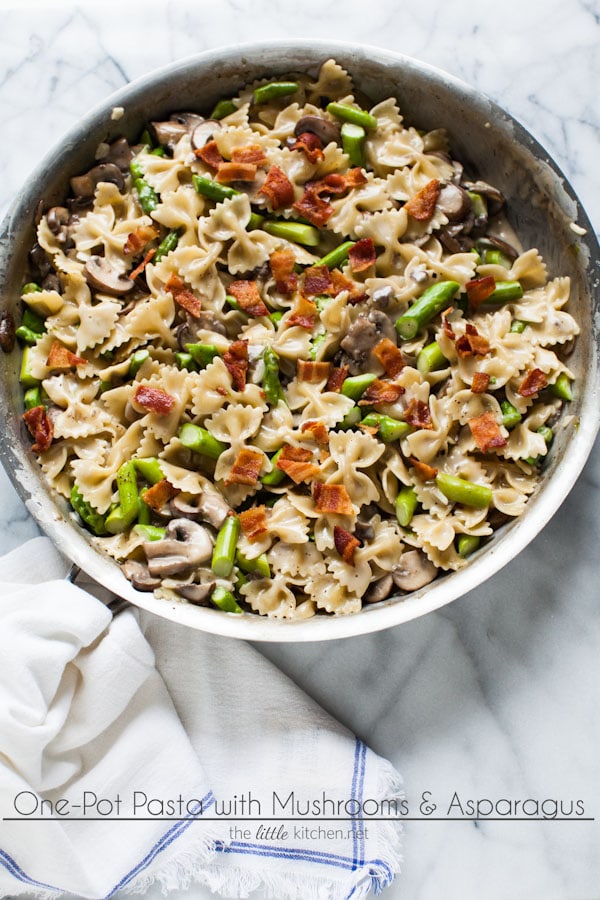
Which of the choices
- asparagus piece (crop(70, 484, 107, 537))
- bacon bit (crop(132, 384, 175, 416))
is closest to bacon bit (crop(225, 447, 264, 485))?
bacon bit (crop(132, 384, 175, 416))

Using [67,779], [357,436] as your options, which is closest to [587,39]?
[357,436]

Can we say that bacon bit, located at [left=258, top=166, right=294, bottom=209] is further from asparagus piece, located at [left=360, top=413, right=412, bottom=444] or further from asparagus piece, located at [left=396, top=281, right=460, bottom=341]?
asparagus piece, located at [left=360, top=413, right=412, bottom=444]

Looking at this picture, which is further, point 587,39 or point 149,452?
point 587,39

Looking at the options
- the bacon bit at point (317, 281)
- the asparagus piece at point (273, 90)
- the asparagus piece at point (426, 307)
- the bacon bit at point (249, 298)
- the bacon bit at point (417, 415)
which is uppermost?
the asparagus piece at point (273, 90)

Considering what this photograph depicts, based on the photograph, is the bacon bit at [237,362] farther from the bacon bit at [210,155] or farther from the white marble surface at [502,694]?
the white marble surface at [502,694]

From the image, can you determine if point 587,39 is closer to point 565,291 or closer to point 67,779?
point 565,291

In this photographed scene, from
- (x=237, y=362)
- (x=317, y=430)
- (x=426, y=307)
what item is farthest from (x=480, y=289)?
(x=237, y=362)

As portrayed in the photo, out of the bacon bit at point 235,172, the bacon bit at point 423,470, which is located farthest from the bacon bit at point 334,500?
the bacon bit at point 235,172
